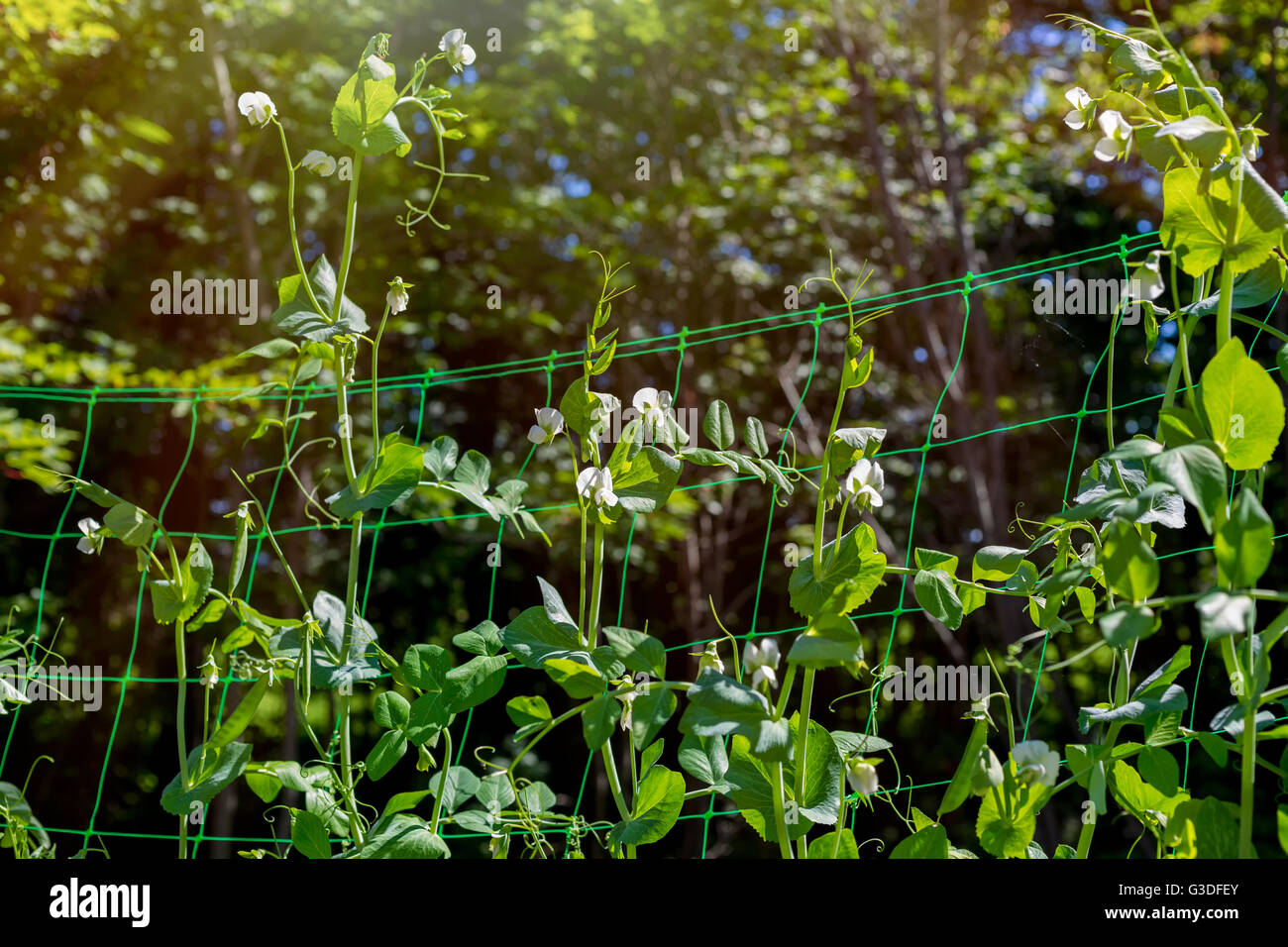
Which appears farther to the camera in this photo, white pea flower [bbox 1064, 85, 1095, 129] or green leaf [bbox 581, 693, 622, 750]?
white pea flower [bbox 1064, 85, 1095, 129]

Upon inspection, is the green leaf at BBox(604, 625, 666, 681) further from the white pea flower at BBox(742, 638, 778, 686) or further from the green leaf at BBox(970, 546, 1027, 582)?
the green leaf at BBox(970, 546, 1027, 582)

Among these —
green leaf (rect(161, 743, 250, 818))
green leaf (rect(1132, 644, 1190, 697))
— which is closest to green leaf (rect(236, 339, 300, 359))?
green leaf (rect(161, 743, 250, 818))

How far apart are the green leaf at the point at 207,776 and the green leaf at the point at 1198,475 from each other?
74 centimetres

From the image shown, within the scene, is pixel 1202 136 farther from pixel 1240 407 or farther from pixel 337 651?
pixel 337 651

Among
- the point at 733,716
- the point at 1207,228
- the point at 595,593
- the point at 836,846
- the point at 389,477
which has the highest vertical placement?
the point at 1207,228

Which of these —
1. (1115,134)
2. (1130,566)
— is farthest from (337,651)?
(1115,134)

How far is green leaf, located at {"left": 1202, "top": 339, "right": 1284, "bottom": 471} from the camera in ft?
2.18

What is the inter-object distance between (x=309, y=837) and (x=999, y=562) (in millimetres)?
638

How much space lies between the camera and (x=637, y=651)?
749 millimetres

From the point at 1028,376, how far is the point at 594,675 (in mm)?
5565

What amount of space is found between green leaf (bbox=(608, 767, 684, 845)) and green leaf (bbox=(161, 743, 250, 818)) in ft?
1.11

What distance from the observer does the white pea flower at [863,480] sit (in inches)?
31.1

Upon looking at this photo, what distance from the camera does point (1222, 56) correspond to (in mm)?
5918

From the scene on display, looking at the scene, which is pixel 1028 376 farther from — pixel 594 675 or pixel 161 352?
pixel 594 675
